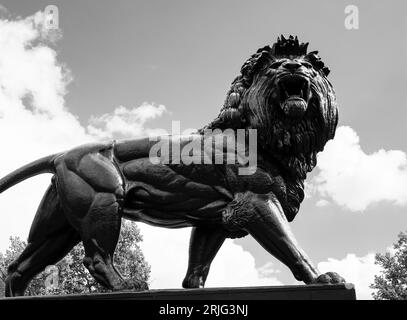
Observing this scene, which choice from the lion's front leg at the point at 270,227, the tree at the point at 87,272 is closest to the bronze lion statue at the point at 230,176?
Answer: the lion's front leg at the point at 270,227

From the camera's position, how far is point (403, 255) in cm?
2333

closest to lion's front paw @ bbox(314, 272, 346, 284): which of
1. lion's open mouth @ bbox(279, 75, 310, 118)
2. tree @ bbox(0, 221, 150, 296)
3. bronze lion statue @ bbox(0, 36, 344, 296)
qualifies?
bronze lion statue @ bbox(0, 36, 344, 296)

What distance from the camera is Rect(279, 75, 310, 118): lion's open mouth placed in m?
4.48

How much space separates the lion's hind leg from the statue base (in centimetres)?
107

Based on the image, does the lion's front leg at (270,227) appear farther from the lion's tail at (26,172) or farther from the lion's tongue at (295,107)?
the lion's tail at (26,172)

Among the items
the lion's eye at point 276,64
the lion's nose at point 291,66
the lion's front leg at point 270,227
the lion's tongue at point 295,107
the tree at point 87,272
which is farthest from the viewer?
the tree at point 87,272

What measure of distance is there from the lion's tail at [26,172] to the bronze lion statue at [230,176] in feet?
0.41

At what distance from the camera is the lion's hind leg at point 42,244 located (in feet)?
16.5

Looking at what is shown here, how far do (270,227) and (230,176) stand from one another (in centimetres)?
60

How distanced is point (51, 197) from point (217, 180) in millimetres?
1755

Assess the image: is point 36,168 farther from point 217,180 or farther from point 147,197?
point 217,180

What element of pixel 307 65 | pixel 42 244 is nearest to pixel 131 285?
pixel 42 244

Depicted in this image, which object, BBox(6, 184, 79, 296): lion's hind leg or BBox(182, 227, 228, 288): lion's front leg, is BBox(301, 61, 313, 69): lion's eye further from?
BBox(6, 184, 79, 296): lion's hind leg

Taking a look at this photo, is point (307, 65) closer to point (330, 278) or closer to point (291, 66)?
point (291, 66)
